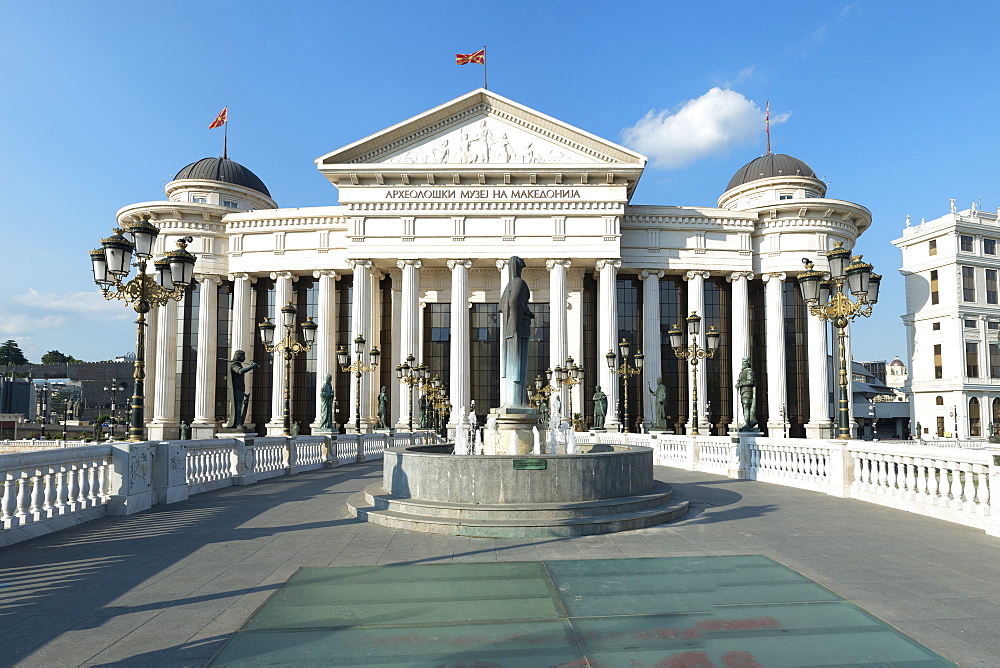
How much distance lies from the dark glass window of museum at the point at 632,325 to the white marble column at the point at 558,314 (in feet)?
19.6

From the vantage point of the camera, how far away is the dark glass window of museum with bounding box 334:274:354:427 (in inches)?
1922

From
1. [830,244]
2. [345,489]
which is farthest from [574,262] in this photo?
[345,489]

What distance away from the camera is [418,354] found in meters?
47.4

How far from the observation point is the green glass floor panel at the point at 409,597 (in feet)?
18.3

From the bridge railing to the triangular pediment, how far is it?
103 feet

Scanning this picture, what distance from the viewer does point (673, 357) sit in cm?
4969

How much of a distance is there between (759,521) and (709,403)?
133 feet

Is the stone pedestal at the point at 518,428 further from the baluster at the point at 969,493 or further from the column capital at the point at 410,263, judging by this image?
the column capital at the point at 410,263

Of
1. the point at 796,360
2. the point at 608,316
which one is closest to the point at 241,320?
the point at 608,316

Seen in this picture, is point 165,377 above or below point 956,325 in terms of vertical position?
below

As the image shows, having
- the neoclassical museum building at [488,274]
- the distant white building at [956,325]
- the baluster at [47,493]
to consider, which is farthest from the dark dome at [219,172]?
the distant white building at [956,325]

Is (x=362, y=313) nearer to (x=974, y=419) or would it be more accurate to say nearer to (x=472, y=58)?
(x=472, y=58)

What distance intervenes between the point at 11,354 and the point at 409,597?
159 meters

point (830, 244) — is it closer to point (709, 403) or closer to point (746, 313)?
point (746, 313)
